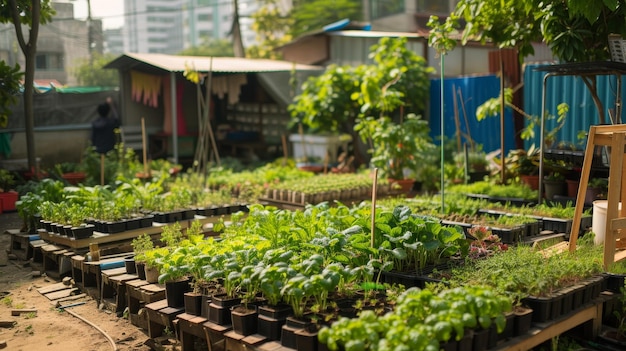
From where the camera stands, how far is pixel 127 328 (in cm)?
619

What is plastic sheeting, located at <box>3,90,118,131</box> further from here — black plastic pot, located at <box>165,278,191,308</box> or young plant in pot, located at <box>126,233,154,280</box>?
black plastic pot, located at <box>165,278,191,308</box>

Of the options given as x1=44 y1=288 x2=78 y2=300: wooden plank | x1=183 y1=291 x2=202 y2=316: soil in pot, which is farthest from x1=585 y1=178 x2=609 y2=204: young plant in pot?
x1=44 y1=288 x2=78 y2=300: wooden plank

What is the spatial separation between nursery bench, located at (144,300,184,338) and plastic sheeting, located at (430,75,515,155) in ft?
28.6

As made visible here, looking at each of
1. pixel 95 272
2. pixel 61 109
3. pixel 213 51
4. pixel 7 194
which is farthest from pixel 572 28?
pixel 213 51

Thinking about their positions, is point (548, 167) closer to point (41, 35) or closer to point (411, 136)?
point (411, 136)

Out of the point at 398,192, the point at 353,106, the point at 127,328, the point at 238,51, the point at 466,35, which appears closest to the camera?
the point at 127,328

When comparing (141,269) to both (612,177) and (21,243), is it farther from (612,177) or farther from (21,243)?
(612,177)

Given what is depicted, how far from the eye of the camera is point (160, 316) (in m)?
5.57

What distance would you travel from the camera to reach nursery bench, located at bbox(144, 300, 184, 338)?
5488mm

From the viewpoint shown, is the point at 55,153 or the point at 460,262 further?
the point at 55,153

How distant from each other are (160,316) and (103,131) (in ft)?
36.5

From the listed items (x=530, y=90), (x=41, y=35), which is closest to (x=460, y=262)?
(x=530, y=90)

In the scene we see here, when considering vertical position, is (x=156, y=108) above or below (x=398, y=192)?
above

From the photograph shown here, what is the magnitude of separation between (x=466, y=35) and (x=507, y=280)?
553 centimetres
